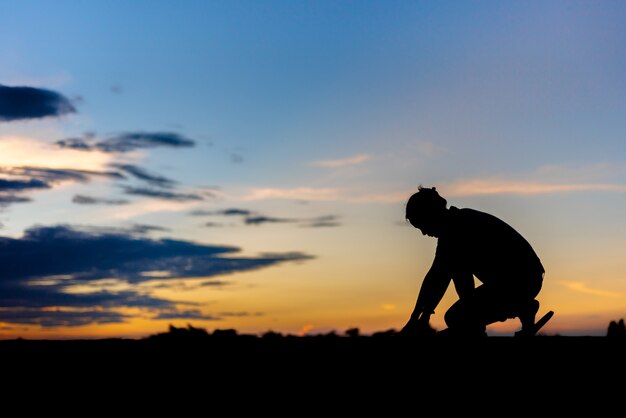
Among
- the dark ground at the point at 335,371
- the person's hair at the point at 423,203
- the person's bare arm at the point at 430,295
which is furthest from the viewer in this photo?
the person's bare arm at the point at 430,295

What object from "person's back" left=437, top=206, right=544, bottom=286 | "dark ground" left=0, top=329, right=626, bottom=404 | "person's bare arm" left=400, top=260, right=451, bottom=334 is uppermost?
"person's back" left=437, top=206, right=544, bottom=286

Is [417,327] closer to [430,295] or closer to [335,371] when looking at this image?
[430,295]

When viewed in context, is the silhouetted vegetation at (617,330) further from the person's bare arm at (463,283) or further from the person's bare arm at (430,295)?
the person's bare arm at (430,295)

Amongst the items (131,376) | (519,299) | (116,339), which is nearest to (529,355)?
(519,299)

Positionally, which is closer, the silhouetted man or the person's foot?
the silhouetted man

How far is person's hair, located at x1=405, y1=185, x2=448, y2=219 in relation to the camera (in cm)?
1045

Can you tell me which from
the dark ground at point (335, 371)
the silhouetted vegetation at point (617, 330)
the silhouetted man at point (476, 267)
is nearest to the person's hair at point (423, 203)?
the silhouetted man at point (476, 267)

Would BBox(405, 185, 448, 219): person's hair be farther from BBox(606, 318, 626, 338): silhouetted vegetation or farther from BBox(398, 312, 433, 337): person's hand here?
BBox(606, 318, 626, 338): silhouetted vegetation

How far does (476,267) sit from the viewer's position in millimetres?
10852

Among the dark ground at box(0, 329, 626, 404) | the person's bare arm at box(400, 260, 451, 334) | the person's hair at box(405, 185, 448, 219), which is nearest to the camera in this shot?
the dark ground at box(0, 329, 626, 404)

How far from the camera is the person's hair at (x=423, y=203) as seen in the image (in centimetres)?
1045

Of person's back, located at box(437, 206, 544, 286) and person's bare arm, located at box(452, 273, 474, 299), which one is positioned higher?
person's back, located at box(437, 206, 544, 286)

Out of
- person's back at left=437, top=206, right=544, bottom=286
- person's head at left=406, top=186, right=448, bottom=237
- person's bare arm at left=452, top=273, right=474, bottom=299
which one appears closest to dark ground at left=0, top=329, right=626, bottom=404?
person's bare arm at left=452, top=273, right=474, bottom=299

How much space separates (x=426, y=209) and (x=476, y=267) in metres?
1.08
